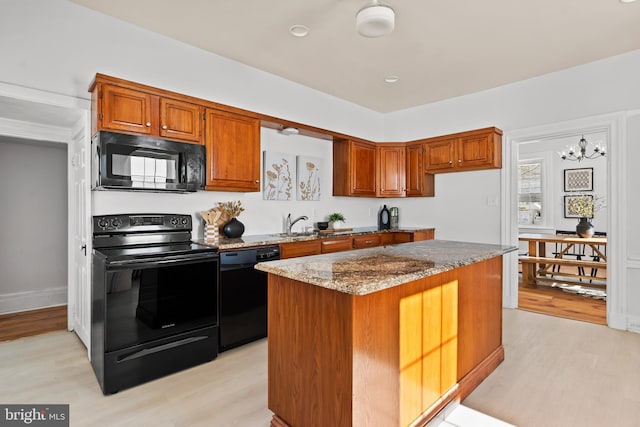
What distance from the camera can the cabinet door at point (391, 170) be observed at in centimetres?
501

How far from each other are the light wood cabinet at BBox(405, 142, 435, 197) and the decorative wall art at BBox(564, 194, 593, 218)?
377 cm

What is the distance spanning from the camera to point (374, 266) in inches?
68.8

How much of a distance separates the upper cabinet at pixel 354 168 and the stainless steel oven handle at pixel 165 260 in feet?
7.86

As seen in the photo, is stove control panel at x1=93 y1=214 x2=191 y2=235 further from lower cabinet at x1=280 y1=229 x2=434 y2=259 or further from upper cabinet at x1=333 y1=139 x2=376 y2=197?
upper cabinet at x1=333 y1=139 x2=376 y2=197

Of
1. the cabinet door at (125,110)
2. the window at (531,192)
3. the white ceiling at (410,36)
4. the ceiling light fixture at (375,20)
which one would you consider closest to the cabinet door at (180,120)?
the cabinet door at (125,110)

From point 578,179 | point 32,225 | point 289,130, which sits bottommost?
point 32,225

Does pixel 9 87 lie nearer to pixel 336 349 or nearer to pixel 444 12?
pixel 336 349

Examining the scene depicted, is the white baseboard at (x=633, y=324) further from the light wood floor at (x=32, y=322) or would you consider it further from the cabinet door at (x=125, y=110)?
the light wood floor at (x=32, y=322)

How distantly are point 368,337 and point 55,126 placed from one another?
3.43m

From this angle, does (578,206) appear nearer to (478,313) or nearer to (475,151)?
(475,151)

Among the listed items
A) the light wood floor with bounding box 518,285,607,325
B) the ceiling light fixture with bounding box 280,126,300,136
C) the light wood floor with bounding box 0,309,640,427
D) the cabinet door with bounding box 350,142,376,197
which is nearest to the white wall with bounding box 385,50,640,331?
the light wood floor with bounding box 518,285,607,325

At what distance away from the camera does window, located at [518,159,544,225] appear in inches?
285

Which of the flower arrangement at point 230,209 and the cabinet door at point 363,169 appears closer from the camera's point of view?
the flower arrangement at point 230,209

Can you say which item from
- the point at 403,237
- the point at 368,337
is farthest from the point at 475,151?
the point at 368,337
